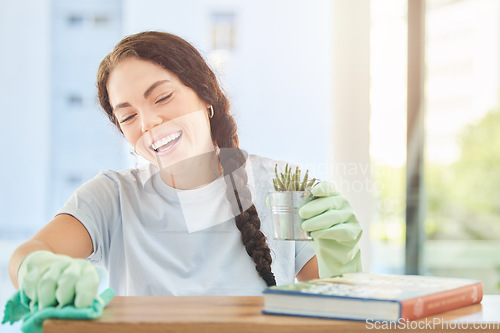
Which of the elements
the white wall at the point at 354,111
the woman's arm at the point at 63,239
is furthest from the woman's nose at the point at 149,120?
the white wall at the point at 354,111

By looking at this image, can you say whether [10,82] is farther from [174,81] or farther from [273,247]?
[273,247]

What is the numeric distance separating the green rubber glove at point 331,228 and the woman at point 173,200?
0.76ft

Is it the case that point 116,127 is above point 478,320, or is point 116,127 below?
above

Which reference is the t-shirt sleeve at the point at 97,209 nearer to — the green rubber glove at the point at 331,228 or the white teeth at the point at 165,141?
the white teeth at the point at 165,141

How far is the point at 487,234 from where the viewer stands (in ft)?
10.7

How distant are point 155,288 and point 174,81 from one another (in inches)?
20.0

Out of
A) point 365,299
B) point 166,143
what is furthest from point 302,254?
point 365,299

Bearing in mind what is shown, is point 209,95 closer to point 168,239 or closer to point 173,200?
point 173,200

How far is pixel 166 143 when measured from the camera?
144 cm

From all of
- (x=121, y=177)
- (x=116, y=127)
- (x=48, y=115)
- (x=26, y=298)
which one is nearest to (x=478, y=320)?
(x=26, y=298)

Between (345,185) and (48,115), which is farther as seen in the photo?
(48,115)

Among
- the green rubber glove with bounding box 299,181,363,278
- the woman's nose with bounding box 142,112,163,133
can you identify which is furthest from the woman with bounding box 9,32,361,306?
the green rubber glove with bounding box 299,181,363,278

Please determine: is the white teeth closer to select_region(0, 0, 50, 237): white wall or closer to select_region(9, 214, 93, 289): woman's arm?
select_region(9, 214, 93, 289): woman's arm

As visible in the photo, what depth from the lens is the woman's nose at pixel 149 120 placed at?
4.58 ft
